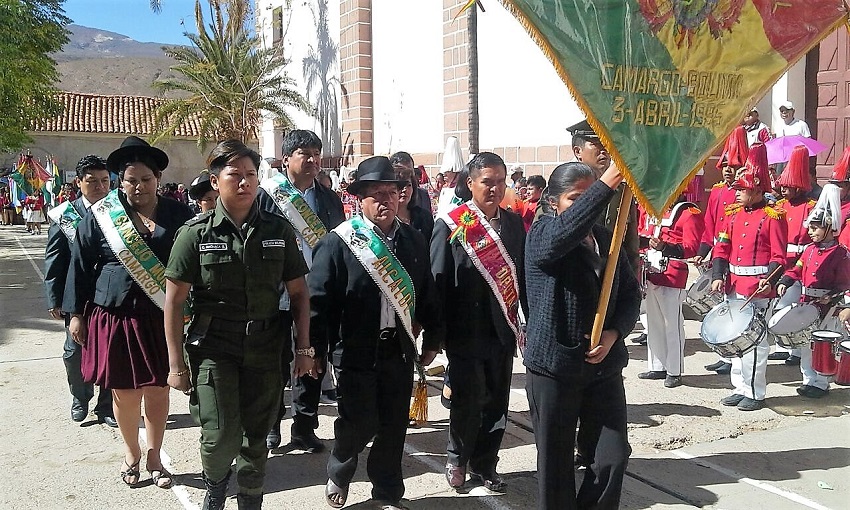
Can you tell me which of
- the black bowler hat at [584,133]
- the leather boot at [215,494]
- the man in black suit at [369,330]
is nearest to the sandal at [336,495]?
the man in black suit at [369,330]

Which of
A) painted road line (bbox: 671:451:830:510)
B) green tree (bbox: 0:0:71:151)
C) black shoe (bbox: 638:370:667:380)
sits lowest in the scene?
painted road line (bbox: 671:451:830:510)

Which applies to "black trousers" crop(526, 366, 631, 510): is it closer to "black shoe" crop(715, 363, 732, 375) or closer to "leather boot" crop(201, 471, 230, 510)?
"leather boot" crop(201, 471, 230, 510)

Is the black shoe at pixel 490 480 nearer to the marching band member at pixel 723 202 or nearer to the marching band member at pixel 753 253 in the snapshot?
the marching band member at pixel 753 253

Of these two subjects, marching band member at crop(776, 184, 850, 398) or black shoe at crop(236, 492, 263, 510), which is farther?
marching band member at crop(776, 184, 850, 398)

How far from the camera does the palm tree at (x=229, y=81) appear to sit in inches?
823

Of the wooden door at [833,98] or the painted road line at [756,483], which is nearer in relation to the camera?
the painted road line at [756,483]

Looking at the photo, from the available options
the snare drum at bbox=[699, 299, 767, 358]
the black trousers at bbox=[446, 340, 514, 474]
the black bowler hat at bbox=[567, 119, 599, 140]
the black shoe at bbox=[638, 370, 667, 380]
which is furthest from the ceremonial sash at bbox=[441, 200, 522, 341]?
the black shoe at bbox=[638, 370, 667, 380]

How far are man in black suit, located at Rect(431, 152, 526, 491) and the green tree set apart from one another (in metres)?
13.1

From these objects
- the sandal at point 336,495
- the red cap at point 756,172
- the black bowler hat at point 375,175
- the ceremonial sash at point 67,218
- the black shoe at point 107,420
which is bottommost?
the sandal at point 336,495

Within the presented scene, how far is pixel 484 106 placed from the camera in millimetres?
12906

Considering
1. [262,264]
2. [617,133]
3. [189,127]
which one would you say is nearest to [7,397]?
[262,264]

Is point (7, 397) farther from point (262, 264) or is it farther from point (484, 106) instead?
point (484, 106)

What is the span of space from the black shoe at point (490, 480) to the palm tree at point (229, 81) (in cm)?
1673

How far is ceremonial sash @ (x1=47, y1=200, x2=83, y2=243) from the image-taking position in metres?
5.43
